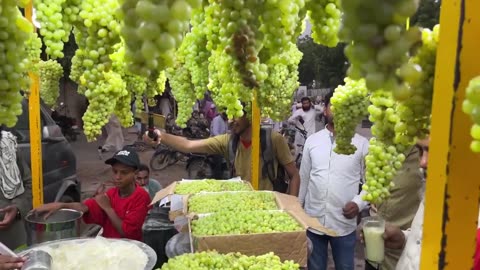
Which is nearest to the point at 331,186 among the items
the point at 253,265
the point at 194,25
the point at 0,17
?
the point at 253,265

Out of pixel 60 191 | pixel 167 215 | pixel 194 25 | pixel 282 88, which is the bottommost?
pixel 60 191

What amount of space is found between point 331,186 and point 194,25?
110 inches

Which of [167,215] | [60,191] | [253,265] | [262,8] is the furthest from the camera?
[60,191]

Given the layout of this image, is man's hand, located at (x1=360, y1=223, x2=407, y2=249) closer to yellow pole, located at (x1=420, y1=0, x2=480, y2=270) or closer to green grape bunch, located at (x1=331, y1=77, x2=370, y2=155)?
green grape bunch, located at (x1=331, y1=77, x2=370, y2=155)

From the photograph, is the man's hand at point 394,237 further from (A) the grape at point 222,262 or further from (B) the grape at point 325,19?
(B) the grape at point 325,19

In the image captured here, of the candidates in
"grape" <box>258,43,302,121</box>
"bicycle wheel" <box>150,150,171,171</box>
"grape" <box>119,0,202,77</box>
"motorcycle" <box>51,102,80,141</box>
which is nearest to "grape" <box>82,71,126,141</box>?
"grape" <box>258,43,302,121</box>

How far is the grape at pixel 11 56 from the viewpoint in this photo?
3.40 ft

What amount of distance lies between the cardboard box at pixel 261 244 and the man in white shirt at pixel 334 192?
1.60 meters

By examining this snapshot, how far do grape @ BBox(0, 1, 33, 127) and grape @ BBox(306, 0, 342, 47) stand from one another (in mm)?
755

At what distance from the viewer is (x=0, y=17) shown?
1.01 meters

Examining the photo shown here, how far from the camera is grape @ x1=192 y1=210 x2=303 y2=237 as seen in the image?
2.68 metres

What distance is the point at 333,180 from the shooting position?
14.0ft

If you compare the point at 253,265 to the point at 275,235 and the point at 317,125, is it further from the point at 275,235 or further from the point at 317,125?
the point at 317,125

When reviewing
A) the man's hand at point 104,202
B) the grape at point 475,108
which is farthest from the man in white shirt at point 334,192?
the grape at point 475,108
